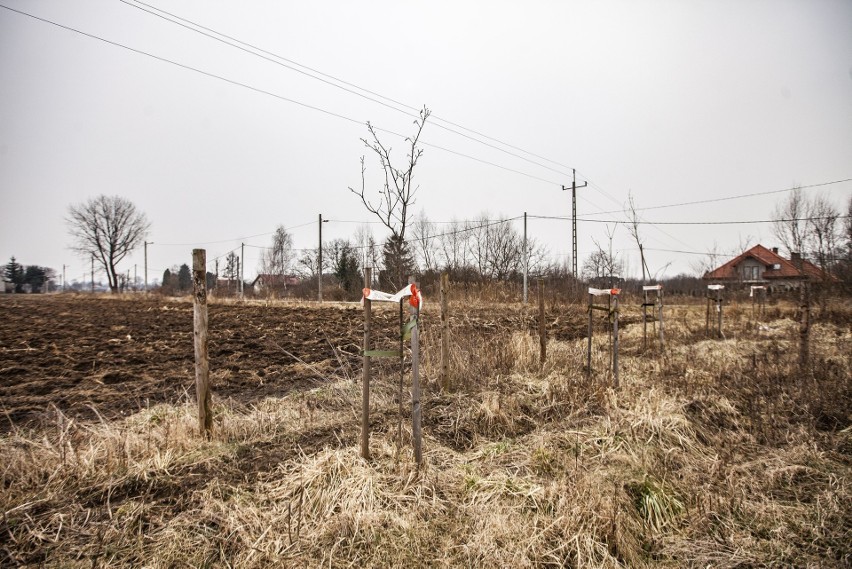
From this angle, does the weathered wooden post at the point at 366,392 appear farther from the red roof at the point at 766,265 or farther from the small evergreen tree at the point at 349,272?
the red roof at the point at 766,265

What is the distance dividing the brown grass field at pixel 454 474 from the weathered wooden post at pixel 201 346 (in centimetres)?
18

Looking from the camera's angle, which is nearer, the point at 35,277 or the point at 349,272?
the point at 349,272

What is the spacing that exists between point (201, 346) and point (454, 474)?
9.23 ft

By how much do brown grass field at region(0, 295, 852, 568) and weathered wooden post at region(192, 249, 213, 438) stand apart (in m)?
0.18

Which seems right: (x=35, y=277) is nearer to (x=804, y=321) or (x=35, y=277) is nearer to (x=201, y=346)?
(x=201, y=346)

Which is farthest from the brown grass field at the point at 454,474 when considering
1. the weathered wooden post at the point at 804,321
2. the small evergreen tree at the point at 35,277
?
the small evergreen tree at the point at 35,277

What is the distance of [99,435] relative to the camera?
374cm

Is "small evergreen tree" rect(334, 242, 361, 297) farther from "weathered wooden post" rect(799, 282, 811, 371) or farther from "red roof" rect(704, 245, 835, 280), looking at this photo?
"red roof" rect(704, 245, 835, 280)

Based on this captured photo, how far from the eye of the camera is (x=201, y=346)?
13.5 ft

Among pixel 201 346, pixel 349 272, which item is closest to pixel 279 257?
pixel 349 272

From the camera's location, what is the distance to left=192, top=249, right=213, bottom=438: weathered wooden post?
4070 mm

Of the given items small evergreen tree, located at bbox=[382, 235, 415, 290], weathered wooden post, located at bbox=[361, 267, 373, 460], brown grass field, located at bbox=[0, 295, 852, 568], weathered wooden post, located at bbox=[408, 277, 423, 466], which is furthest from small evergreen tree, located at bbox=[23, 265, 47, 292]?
weathered wooden post, located at bbox=[408, 277, 423, 466]

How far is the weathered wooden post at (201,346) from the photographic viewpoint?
4070mm

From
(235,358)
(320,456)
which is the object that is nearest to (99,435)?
(320,456)
